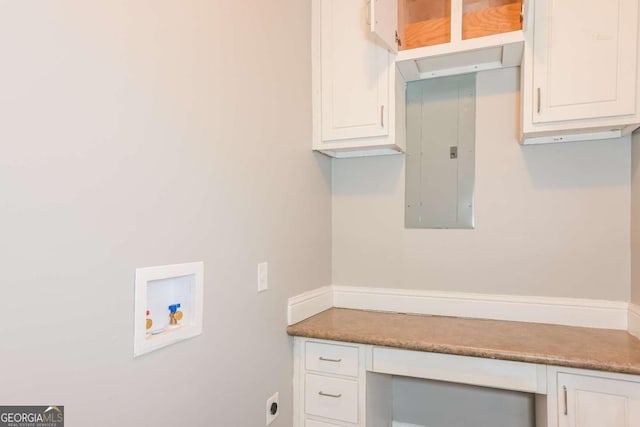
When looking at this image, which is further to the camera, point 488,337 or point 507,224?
point 507,224

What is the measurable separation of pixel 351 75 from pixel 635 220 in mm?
1487

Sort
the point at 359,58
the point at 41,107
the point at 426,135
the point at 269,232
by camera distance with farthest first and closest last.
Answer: the point at 426,135
the point at 359,58
the point at 269,232
the point at 41,107

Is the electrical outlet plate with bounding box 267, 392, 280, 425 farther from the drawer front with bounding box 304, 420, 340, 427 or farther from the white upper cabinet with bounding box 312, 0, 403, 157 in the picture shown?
the white upper cabinet with bounding box 312, 0, 403, 157

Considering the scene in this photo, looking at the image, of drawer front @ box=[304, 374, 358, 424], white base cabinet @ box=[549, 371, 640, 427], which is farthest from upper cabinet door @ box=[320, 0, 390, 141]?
white base cabinet @ box=[549, 371, 640, 427]

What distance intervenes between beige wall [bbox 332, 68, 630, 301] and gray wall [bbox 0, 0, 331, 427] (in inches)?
23.4

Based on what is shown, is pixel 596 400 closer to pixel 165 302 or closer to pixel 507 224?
pixel 507 224

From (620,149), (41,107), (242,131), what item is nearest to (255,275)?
(242,131)

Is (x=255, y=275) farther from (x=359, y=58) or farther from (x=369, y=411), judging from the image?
(x=359, y=58)

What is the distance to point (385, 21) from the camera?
175 centimetres

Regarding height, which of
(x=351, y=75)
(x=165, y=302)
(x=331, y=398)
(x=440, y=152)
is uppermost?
(x=351, y=75)

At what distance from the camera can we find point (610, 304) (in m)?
1.80

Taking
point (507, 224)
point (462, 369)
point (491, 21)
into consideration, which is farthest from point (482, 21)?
point (462, 369)

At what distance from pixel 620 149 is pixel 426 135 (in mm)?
891

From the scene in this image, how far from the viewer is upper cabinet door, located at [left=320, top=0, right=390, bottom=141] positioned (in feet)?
6.49
